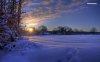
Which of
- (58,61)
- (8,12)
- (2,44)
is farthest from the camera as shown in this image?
(8,12)

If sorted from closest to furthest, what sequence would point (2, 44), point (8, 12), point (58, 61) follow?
point (58, 61) < point (2, 44) < point (8, 12)

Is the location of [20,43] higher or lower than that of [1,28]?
lower

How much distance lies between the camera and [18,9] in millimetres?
16875

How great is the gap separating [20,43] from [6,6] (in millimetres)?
2239

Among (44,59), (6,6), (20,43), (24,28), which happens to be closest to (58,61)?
(44,59)

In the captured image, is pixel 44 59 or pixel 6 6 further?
pixel 6 6

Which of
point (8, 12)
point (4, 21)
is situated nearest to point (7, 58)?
point (4, 21)

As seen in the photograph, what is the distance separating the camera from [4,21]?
12375 mm

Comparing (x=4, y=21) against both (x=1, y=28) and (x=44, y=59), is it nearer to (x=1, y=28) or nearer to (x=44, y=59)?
(x=1, y=28)

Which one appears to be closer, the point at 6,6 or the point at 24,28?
the point at 6,6

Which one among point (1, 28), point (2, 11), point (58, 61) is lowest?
point (58, 61)

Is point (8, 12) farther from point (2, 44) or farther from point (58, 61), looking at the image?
point (58, 61)

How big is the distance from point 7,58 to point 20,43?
387 cm

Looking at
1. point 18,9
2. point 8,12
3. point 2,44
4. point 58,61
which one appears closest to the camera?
point 58,61
